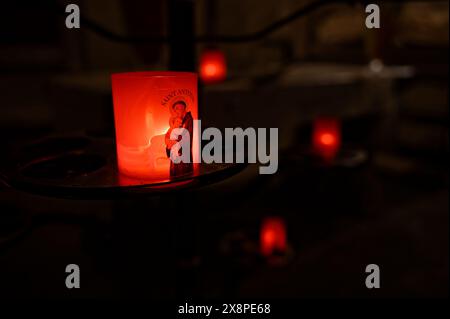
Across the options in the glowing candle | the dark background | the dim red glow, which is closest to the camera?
the glowing candle

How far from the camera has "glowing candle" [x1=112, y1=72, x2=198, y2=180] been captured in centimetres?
60

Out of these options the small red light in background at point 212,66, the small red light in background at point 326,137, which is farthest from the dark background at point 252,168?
the small red light in background at point 212,66

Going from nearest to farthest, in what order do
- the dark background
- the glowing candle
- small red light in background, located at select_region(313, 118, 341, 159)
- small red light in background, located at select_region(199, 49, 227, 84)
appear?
the glowing candle → small red light in background, located at select_region(313, 118, 341, 159) → the dark background → small red light in background, located at select_region(199, 49, 227, 84)

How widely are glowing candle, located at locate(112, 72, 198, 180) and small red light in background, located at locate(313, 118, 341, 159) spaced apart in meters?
0.49

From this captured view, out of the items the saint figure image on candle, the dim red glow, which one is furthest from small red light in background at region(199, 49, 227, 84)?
the saint figure image on candle

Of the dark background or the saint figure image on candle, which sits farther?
the dark background

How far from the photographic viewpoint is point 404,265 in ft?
7.05

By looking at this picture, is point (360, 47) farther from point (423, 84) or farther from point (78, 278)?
point (78, 278)

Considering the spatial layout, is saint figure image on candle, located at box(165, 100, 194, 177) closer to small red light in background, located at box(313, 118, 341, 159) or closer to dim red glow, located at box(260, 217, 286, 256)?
small red light in background, located at box(313, 118, 341, 159)

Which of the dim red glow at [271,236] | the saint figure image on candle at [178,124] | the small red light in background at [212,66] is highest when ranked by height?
the small red light in background at [212,66]

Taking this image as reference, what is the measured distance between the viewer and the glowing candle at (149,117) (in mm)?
602

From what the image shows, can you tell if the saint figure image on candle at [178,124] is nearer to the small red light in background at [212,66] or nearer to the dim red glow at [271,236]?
the dim red glow at [271,236]

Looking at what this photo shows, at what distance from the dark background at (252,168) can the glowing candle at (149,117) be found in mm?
216

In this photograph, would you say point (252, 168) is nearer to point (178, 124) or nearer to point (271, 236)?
point (271, 236)
